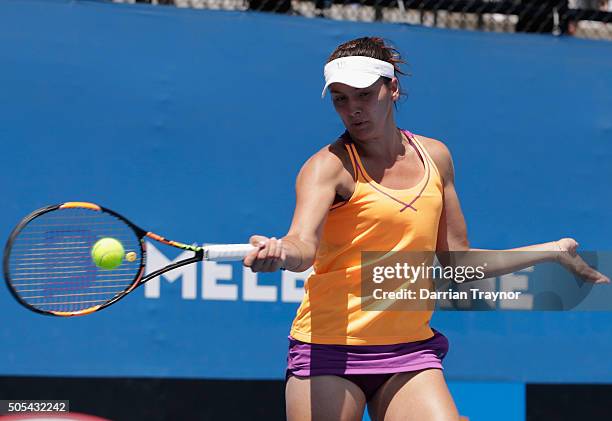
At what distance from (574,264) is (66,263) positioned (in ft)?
5.56

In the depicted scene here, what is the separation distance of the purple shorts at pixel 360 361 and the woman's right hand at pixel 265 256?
1.35 ft

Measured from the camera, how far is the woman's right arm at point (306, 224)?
93.7 inches

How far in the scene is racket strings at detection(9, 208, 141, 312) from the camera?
328 centimetres

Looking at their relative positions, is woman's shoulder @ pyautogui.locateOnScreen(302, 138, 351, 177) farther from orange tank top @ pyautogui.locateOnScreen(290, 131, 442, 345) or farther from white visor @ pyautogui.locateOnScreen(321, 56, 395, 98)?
white visor @ pyautogui.locateOnScreen(321, 56, 395, 98)

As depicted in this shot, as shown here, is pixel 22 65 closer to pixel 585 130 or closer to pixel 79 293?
pixel 79 293

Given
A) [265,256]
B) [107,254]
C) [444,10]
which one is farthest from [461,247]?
[444,10]

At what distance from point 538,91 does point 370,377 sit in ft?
6.85

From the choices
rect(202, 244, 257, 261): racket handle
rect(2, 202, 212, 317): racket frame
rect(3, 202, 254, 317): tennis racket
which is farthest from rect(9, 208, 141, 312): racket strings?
rect(202, 244, 257, 261): racket handle

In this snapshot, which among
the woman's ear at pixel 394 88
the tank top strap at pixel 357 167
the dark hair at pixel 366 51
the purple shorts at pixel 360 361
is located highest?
the dark hair at pixel 366 51

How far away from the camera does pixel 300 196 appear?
2621 millimetres

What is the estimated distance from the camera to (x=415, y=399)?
8.72 feet

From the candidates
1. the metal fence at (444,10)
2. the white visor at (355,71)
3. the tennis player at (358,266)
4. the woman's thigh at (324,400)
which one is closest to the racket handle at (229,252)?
the tennis player at (358,266)

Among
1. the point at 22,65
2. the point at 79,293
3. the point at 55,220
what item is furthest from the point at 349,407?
the point at 22,65

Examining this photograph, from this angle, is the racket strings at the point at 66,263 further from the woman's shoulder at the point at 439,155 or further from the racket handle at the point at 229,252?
the woman's shoulder at the point at 439,155
